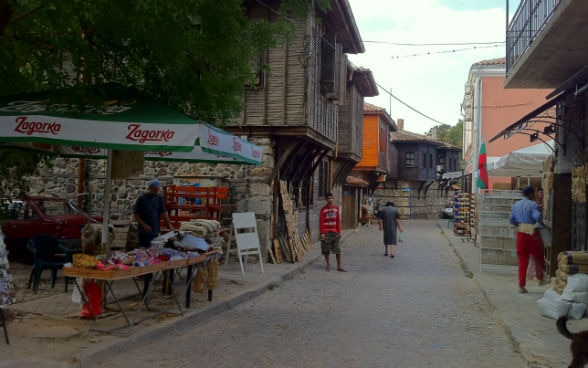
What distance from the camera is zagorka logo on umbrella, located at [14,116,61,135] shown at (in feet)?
21.0

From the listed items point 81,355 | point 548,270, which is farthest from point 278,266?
point 81,355

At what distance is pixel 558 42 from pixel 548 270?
518cm

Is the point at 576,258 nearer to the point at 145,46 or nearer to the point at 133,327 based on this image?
the point at 133,327

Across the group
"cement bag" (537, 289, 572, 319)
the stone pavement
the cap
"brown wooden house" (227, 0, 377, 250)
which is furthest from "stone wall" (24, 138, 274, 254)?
"cement bag" (537, 289, 572, 319)

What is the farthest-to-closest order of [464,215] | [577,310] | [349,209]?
[349,209] < [464,215] < [577,310]

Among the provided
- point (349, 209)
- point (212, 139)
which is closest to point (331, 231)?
point (212, 139)

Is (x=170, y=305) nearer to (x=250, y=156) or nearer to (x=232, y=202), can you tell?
(x=250, y=156)

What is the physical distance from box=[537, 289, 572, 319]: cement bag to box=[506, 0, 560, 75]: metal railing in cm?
413

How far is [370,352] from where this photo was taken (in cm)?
637

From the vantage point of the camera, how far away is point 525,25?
1062 centimetres

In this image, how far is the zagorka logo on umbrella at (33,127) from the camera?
21.0 feet

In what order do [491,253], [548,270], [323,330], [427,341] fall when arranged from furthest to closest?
1. [491,253]
2. [548,270]
3. [323,330]
4. [427,341]

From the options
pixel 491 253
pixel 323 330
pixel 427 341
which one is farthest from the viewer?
pixel 491 253

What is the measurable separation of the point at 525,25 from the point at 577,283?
5.21m
